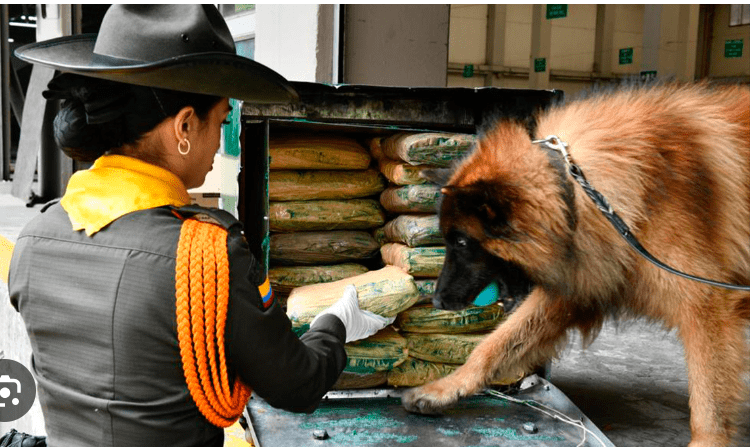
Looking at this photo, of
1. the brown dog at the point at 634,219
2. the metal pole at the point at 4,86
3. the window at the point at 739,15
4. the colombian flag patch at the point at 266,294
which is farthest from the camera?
the window at the point at 739,15

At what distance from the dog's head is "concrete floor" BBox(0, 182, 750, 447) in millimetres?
773

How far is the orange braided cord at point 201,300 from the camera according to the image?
4.88 ft

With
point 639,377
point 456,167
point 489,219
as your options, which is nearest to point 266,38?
point 456,167

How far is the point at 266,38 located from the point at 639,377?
3.64m

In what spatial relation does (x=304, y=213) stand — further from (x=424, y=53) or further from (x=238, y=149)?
(x=424, y=53)

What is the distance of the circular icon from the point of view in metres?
3.30

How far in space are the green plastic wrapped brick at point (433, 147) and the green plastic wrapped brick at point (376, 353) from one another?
0.88m

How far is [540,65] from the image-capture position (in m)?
18.3

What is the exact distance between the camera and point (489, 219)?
2699mm

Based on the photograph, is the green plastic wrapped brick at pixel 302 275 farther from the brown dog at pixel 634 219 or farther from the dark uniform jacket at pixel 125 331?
the dark uniform jacket at pixel 125 331

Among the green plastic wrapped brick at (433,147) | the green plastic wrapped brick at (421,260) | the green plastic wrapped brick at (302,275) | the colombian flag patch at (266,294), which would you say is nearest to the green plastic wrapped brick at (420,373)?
the green plastic wrapped brick at (421,260)

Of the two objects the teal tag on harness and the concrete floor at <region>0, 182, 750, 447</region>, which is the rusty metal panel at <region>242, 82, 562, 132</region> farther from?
the concrete floor at <region>0, 182, 750, 447</region>

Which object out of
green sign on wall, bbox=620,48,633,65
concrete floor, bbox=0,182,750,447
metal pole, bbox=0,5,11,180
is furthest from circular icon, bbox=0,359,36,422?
green sign on wall, bbox=620,48,633,65

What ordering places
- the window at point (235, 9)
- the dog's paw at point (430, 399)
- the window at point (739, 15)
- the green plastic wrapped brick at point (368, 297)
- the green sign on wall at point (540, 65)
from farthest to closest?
the green sign on wall at point (540, 65) → the window at point (739, 15) → the window at point (235, 9) → the dog's paw at point (430, 399) → the green plastic wrapped brick at point (368, 297)
